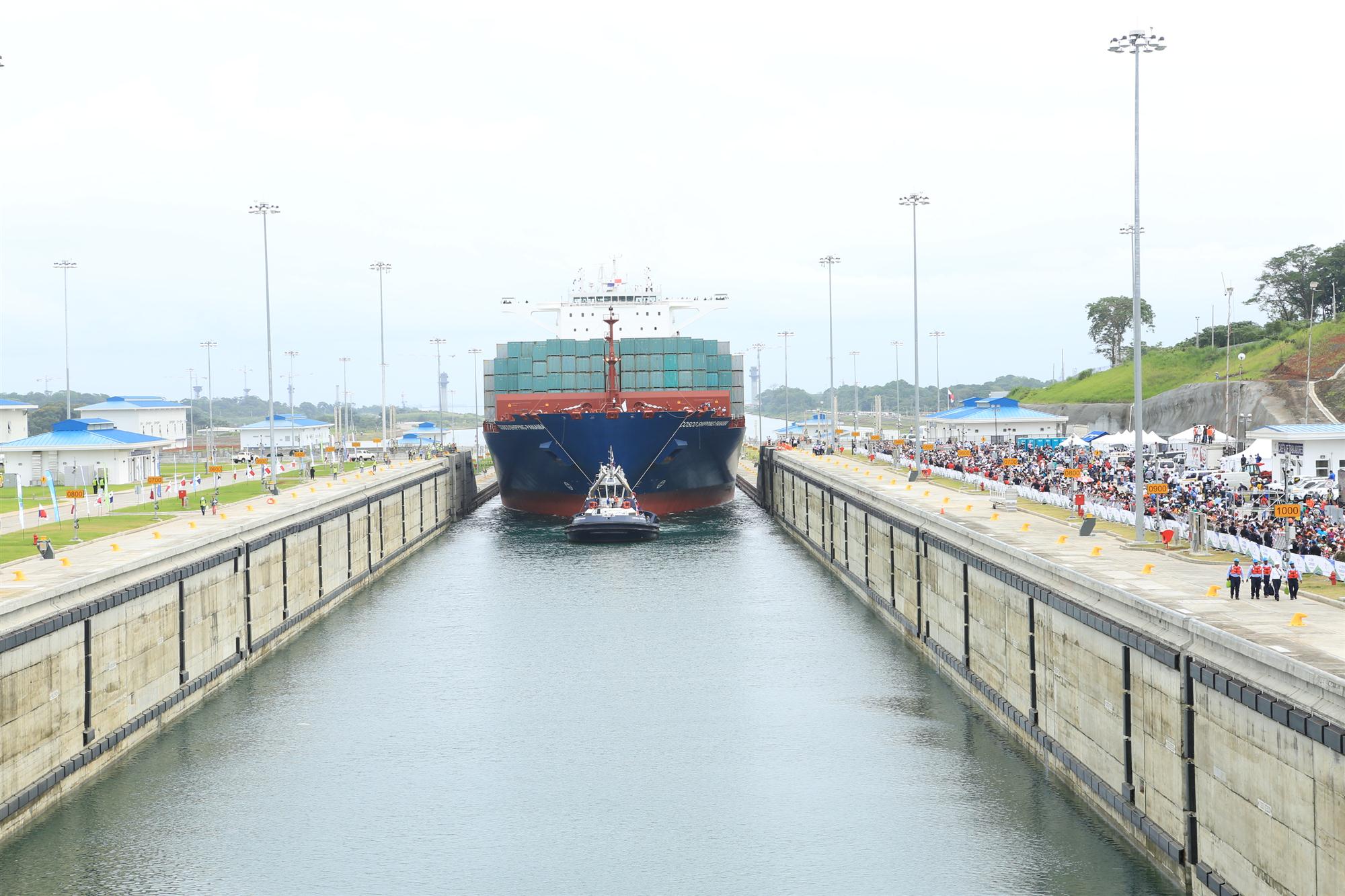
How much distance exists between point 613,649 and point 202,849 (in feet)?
71.5

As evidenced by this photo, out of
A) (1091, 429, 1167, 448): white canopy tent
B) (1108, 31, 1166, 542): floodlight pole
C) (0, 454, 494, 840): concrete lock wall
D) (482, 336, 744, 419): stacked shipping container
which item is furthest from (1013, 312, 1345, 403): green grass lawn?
(0, 454, 494, 840): concrete lock wall

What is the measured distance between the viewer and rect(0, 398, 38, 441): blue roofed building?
95.1m

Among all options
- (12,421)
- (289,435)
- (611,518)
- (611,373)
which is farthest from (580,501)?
(289,435)

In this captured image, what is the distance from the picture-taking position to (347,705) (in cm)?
4091

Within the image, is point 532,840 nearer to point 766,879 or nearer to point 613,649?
point 766,879

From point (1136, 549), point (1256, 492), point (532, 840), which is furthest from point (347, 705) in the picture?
point (1256, 492)

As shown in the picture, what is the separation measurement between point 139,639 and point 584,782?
515 inches

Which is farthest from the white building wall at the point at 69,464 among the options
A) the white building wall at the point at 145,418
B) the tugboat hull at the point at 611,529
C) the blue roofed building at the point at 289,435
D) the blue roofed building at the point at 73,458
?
the blue roofed building at the point at 289,435

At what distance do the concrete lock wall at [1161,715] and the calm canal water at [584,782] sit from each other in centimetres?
112

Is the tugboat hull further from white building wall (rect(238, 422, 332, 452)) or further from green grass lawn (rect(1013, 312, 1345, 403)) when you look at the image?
white building wall (rect(238, 422, 332, 452))

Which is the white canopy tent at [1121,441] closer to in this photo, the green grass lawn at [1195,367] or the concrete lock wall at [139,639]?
the green grass lawn at [1195,367]

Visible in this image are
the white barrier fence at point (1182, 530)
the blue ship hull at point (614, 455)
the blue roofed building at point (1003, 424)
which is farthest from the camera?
the blue roofed building at point (1003, 424)

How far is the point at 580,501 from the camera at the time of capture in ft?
288

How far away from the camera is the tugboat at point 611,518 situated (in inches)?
2997
